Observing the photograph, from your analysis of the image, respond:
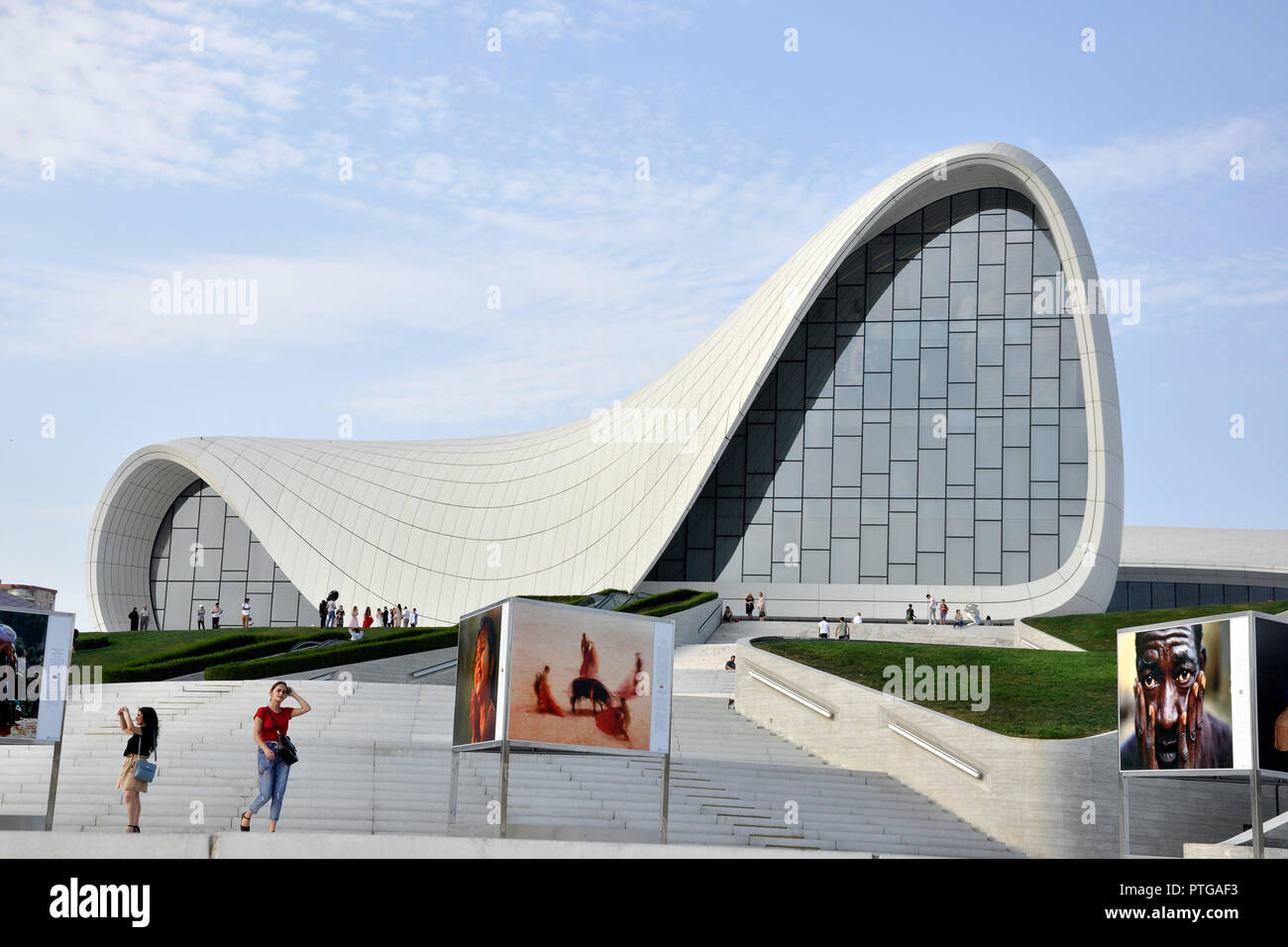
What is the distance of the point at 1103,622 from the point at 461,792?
20055 millimetres

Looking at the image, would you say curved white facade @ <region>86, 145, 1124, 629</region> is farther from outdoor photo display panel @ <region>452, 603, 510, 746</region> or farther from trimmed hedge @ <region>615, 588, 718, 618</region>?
outdoor photo display panel @ <region>452, 603, 510, 746</region>

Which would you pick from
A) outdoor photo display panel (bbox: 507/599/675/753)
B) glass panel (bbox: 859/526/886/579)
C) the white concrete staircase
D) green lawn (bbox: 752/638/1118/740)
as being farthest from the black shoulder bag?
glass panel (bbox: 859/526/886/579)

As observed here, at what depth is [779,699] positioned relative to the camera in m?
19.6

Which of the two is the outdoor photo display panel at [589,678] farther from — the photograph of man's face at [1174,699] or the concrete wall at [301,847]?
the photograph of man's face at [1174,699]

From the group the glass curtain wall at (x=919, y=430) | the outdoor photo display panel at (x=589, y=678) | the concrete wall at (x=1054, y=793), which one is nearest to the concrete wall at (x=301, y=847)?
the outdoor photo display panel at (x=589, y=678)

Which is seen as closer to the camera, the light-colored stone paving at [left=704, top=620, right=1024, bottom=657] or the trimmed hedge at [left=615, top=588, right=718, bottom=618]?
the trimmed hedge at [left=615, top=588, right=718, bottom=618]

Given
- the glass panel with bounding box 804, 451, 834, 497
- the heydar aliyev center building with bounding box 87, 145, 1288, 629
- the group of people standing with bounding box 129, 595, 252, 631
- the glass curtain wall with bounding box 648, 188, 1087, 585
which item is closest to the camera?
the heydar aliyev center building with bounding box 87, 145, 1288, 629

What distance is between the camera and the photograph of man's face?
10.8m

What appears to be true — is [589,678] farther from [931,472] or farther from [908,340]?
[908,340]

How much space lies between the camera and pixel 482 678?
11344 millimetres

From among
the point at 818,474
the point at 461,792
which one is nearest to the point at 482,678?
the point at 461,792

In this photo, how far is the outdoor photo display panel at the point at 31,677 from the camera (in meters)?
10.3
